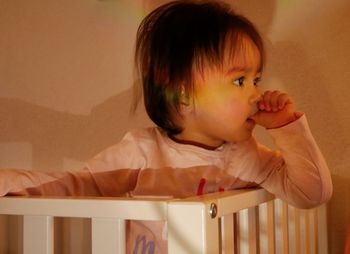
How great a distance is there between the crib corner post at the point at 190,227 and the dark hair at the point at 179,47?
367 millimetres

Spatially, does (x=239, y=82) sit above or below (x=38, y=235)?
above

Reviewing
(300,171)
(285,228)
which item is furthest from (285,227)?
(300,171)

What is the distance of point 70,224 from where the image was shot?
136 cm

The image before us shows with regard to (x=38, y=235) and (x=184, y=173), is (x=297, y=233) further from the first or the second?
(x=38, y=235)

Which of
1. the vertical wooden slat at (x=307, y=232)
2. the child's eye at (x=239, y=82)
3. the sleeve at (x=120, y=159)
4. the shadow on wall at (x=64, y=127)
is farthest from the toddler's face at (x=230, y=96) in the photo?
the shadow on wall at (x=64, y=127)

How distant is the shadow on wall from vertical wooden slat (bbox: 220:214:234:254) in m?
0.73

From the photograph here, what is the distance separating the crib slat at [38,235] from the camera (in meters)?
0.61

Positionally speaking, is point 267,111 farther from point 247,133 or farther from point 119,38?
point 119,38

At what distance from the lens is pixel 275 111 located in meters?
0.86

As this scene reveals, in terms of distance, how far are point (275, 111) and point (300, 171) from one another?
0.34 ft

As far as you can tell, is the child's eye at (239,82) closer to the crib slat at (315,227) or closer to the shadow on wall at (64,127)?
the crib slat at (315,227)

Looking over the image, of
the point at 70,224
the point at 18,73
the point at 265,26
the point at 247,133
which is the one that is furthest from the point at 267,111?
the point at 18,73

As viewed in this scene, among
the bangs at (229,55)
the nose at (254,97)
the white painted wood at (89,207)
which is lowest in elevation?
the white painted wood at (89,207)

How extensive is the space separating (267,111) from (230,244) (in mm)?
311
